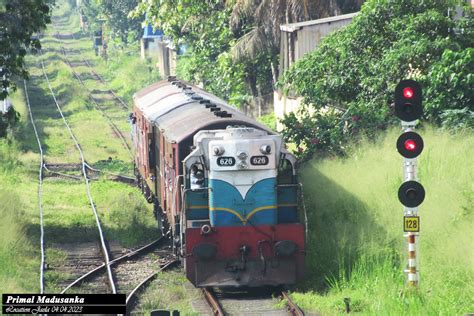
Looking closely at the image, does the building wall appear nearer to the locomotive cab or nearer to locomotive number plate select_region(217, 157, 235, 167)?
the locomotive cab

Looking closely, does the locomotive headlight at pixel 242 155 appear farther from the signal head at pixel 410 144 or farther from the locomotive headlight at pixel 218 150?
the signal head at pixel 410 144

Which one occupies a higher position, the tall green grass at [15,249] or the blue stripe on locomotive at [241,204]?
the blue stripe on locomotive at [241,204]

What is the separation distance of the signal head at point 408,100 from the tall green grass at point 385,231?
2.17m

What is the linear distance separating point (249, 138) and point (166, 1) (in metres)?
18.6

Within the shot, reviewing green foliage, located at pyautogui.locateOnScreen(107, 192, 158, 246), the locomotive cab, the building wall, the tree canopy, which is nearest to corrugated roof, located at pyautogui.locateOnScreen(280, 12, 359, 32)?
the building wall

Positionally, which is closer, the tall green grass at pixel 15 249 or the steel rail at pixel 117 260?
the tall green grass at pixel 15 249

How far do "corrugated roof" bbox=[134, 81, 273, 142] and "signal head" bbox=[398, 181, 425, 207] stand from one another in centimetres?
376

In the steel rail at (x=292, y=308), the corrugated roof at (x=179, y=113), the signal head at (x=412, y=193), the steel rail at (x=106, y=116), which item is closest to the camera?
the signal head at (x=412, y=193)

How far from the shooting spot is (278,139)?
15.5 meters

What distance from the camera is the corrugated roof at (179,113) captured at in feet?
54.4

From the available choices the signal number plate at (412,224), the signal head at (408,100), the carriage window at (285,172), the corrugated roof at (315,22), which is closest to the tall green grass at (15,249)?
the carriage window at (285,172)

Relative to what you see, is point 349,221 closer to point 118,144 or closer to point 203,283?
point 203,283

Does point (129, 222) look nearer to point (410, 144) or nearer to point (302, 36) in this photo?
point (302, 36)

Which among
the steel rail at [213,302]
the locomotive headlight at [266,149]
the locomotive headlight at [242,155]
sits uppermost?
the locomotive headlight at [266,149]
